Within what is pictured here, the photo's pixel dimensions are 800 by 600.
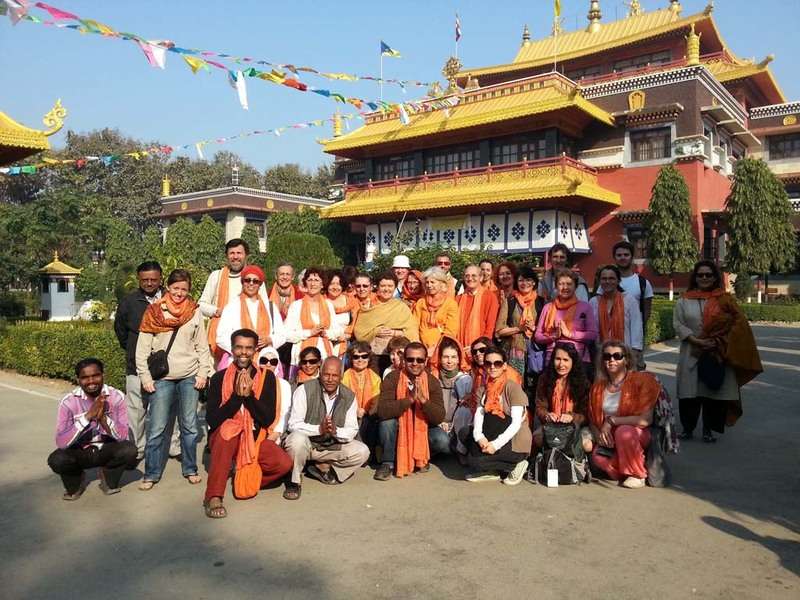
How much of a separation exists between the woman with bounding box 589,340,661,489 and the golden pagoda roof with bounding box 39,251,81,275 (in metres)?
19.6

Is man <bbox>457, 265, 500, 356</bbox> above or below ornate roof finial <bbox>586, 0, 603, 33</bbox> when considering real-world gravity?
below

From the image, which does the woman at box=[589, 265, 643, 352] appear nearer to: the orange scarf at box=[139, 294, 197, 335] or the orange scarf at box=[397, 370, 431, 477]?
the orange scarf at box=[397, 370, 431, 477]

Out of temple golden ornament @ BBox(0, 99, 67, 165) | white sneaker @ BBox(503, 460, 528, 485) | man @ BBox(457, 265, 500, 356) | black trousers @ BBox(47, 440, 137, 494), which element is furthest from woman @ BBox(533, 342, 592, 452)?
temple golden ornament @ BBox(0, 99, 67, 165)

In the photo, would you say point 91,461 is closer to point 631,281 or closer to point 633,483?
point 633,483

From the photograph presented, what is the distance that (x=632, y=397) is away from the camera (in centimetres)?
482

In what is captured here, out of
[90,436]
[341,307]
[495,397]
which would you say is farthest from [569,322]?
[90,436]

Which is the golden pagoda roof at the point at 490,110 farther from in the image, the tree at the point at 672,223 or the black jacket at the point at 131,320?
the black jacket at the point at 131,320

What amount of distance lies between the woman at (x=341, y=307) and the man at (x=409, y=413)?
1.14 metres

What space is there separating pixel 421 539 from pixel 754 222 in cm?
2011

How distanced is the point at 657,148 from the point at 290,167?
1292 inches

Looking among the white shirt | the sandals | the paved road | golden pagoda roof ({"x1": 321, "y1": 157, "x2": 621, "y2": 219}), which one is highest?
golden pagoda roof ({"x1": 321, "y1": 157, "x2": 621, "y2": 219})

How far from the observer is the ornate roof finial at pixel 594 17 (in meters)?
27.8

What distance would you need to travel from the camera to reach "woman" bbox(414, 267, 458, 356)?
610 cm

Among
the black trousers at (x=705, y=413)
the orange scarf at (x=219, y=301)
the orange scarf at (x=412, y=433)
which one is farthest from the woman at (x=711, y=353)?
the orange scarf at (x=219, y=301)
